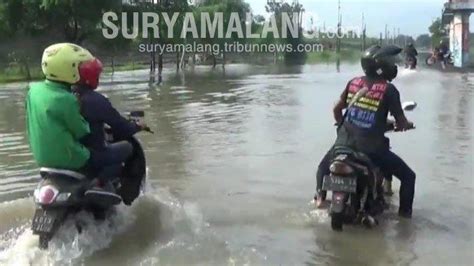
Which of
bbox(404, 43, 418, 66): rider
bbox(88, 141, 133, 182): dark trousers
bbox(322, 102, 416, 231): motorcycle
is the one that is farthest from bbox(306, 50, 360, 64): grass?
bbox(88, 141, 133, 182): dark trousers

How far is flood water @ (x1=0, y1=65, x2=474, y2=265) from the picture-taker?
16.6 ft

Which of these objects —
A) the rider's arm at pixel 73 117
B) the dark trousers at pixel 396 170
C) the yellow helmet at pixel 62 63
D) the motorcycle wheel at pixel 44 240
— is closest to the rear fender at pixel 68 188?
the motorcycle wheel at pixel 44 240

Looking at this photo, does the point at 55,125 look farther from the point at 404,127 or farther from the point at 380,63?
the point at 404,127

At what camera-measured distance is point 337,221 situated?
565 cm

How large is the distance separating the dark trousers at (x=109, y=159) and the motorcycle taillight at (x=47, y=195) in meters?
0.42

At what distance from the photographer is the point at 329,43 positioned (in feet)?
235

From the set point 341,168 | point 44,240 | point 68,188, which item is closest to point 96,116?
point 68,188

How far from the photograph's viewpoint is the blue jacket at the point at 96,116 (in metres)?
5.04

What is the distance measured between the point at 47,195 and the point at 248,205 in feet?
7.83

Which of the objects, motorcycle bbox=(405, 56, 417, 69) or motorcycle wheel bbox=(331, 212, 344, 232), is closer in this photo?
motorcycle wheel bbox=(331, 212, 344, 232)

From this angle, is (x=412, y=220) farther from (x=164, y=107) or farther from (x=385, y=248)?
(x=164, y=107)

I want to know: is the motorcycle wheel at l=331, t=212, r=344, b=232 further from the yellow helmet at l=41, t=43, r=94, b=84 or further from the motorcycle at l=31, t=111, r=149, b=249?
the yellow helmet at l=41, t=43, r=94, b=84

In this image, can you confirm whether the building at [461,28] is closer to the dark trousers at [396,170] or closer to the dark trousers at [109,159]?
the dark trousers at [396,170]

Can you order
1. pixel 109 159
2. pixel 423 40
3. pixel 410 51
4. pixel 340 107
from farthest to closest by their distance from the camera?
pixel 423 40, pixel 410 51, pixel 340 107, pixel 109 159
